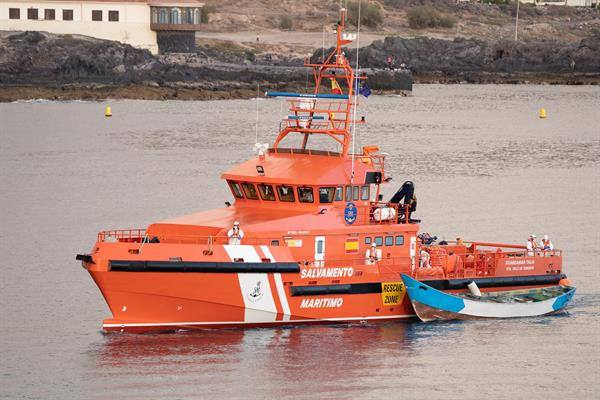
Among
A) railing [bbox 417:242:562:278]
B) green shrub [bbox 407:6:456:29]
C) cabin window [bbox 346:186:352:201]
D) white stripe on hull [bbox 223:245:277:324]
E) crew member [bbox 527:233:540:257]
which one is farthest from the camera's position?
green shrub [bbox 407:6:456:29]

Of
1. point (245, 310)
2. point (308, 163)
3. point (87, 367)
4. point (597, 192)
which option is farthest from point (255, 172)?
point (597, 192)

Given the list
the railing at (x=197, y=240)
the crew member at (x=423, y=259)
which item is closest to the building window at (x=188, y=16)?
the crew member at (x=423, y=259)

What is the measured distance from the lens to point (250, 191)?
1065 inches

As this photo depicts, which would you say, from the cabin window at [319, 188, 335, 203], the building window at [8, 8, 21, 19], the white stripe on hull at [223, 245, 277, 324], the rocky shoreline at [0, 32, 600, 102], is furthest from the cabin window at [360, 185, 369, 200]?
the building window at [8, 8, 21, 19]

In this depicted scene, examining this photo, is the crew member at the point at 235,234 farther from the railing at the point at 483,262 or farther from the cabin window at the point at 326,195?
the railing at the point at 483,262

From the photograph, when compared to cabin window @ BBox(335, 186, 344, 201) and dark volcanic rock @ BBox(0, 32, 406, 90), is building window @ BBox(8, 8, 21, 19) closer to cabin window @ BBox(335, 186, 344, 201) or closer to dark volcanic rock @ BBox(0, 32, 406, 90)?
dark volcanic rock @ BBox(0, 32, 406, 90)

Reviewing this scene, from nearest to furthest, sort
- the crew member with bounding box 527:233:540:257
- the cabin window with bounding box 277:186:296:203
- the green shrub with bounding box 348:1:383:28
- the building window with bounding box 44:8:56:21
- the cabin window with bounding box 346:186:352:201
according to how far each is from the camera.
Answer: the cabin window with bounding box 277:186:296:203 → the cabin window with bounding box 346:186:352:201 → the crew member with bounding box 527:233:540:257 → the building window with bounding box 44:8:56:21 → the green shrub with bounding box 348:1:383:28

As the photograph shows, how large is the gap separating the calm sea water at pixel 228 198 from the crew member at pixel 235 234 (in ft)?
5.76

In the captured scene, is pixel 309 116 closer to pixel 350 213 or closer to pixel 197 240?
pixel 350 213

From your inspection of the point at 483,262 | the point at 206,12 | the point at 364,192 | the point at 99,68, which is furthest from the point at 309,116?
the point at 206,12

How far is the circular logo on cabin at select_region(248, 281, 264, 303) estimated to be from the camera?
2547cm

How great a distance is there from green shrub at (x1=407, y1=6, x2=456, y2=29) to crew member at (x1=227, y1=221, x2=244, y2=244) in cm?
10600

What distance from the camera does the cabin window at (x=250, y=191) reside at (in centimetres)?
2700

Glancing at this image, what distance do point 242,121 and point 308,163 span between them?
1778 inches
